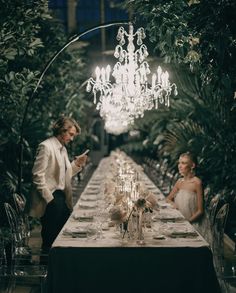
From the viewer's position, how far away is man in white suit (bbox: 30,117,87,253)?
632cm

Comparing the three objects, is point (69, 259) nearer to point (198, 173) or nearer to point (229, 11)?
point (229, 11)

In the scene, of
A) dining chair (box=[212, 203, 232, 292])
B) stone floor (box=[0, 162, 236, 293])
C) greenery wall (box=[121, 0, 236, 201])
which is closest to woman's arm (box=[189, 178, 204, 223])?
stone floor (box=[0, 162, 236, 293])

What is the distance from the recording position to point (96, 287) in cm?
429

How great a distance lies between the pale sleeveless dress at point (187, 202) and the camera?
682 cm

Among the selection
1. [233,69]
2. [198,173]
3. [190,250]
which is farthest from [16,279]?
[198,173]

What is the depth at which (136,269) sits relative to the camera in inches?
168

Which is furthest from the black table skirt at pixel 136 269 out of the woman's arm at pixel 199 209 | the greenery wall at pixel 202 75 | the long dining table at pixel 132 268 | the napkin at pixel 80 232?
the woman's arm at pixel 199 209

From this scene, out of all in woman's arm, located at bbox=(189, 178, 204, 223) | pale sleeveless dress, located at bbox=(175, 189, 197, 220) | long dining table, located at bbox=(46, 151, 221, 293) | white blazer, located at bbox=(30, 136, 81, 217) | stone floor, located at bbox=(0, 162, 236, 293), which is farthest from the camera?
pale sleeveless dress, located at bbox=(175, 189, 197, 220)

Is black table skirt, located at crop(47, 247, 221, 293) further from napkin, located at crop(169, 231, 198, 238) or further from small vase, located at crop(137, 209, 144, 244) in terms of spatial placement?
napkin, located at crop(169, 231, 198, 238)

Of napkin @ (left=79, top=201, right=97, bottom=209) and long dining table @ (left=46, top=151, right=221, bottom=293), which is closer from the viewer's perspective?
long dining table @ (left=46, top=151, right=221, bottom=293)

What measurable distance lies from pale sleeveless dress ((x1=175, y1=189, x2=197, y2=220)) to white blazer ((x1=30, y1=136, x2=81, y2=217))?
118 centimetres

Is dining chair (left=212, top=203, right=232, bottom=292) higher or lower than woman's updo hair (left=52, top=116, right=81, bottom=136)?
lower

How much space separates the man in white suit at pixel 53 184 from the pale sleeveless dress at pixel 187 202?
1178 mm

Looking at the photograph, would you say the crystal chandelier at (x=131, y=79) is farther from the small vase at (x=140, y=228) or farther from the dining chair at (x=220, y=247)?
the small vase at (x=140, y=228)
